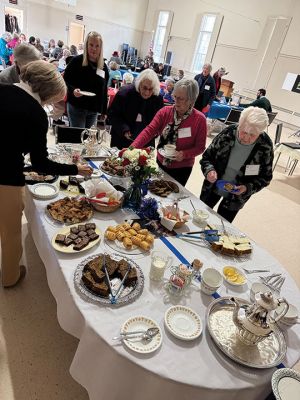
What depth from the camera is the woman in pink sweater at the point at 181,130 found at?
6.86ft

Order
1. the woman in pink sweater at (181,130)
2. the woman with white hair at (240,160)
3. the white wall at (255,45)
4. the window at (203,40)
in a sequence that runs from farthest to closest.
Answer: the window at (203,40)
the white wall at (255,45)
the woman in pink sweater at (181,130)
the woman with white hair at (240,160)

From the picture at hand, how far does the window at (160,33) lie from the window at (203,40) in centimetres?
235

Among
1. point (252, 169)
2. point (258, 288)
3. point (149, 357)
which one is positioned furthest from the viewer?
point (252, 169)

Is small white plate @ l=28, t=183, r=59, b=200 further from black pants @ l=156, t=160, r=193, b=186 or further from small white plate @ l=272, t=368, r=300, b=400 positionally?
small white plate @ l=272, t=368, r=300, b=400

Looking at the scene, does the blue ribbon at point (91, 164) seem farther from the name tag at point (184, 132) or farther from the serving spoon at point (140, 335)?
the serving spoon at point (140, 335)

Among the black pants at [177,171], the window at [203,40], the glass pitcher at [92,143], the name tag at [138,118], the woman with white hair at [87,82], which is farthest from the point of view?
the window at [203,40]

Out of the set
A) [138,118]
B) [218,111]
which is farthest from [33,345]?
[218,111]

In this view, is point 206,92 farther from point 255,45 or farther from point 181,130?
point 181,130

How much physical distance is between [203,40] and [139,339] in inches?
484

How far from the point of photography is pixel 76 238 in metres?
1.37

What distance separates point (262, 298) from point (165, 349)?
0.39 m

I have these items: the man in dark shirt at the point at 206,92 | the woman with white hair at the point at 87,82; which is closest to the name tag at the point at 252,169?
the woman with white hair at the point at 87,82

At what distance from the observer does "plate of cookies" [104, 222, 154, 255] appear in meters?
1.41

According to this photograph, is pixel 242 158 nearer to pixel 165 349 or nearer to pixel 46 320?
pixel 165 349
